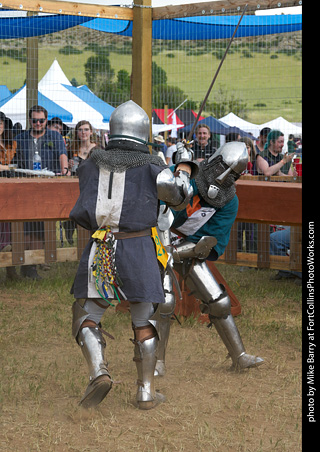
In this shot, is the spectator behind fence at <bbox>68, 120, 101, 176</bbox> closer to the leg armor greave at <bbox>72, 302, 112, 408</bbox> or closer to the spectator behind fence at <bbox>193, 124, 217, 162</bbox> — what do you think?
the spectator behind fence at <bbox>193, 124, 217, 162</bbox>

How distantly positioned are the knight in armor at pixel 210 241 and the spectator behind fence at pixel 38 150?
277 centimetres

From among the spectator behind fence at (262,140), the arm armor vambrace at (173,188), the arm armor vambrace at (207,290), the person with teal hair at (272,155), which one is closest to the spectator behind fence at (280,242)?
the person with teal hair at (272,155)

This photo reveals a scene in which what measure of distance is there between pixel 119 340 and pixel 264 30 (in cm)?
401

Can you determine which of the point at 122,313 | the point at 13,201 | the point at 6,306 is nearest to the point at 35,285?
the point at 6,306

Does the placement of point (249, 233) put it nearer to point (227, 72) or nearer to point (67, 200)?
point (67, 200)

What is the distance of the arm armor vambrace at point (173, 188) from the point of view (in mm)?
3893

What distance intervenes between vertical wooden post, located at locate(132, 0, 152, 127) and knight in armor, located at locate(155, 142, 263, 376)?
1.39 meters

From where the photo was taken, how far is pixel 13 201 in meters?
5.49

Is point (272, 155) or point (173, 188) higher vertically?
point (272, 155)

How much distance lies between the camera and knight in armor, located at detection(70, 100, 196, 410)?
3.92 meters

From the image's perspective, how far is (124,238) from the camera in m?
3.98

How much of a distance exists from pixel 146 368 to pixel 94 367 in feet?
1.07

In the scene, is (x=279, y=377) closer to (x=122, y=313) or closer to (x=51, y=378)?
(x=51, y=378)

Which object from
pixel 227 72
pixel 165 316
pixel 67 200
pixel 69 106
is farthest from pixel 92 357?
pixel 227 72
